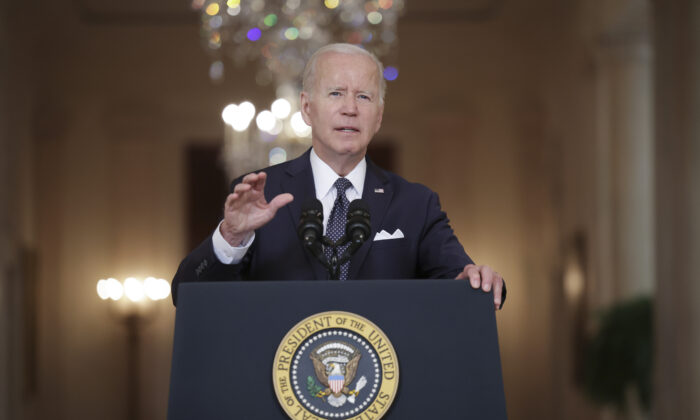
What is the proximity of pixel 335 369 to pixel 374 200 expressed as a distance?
65 cm

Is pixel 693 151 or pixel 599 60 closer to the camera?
pixel 693 151

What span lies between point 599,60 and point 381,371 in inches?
304

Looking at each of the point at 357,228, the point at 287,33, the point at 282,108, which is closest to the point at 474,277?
the point at 357,228

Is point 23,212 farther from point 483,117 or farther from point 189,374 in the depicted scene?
point 189,374

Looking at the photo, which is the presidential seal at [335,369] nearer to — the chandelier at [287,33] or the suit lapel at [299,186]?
the suit lapel at [299,186]

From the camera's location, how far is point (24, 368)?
9.32 metres

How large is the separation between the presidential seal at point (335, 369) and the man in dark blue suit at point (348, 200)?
15.7 inches

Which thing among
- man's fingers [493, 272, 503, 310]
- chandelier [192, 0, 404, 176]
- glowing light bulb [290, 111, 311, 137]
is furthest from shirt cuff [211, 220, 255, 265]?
glowing light bulb [290, 111, 311, 137]

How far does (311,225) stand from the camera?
193cm

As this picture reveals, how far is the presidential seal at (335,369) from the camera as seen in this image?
1.71 meters

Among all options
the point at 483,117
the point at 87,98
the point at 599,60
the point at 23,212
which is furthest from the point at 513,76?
the point at 23,212

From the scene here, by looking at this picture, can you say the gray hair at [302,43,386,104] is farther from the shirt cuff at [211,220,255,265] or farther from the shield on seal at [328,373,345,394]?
the shield on seal at [328,373,345,394]

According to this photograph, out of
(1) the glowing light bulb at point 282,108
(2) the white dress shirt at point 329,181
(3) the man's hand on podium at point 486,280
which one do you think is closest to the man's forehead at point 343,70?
(2) the white dress shirt at point 329,181

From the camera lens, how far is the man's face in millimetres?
2205
